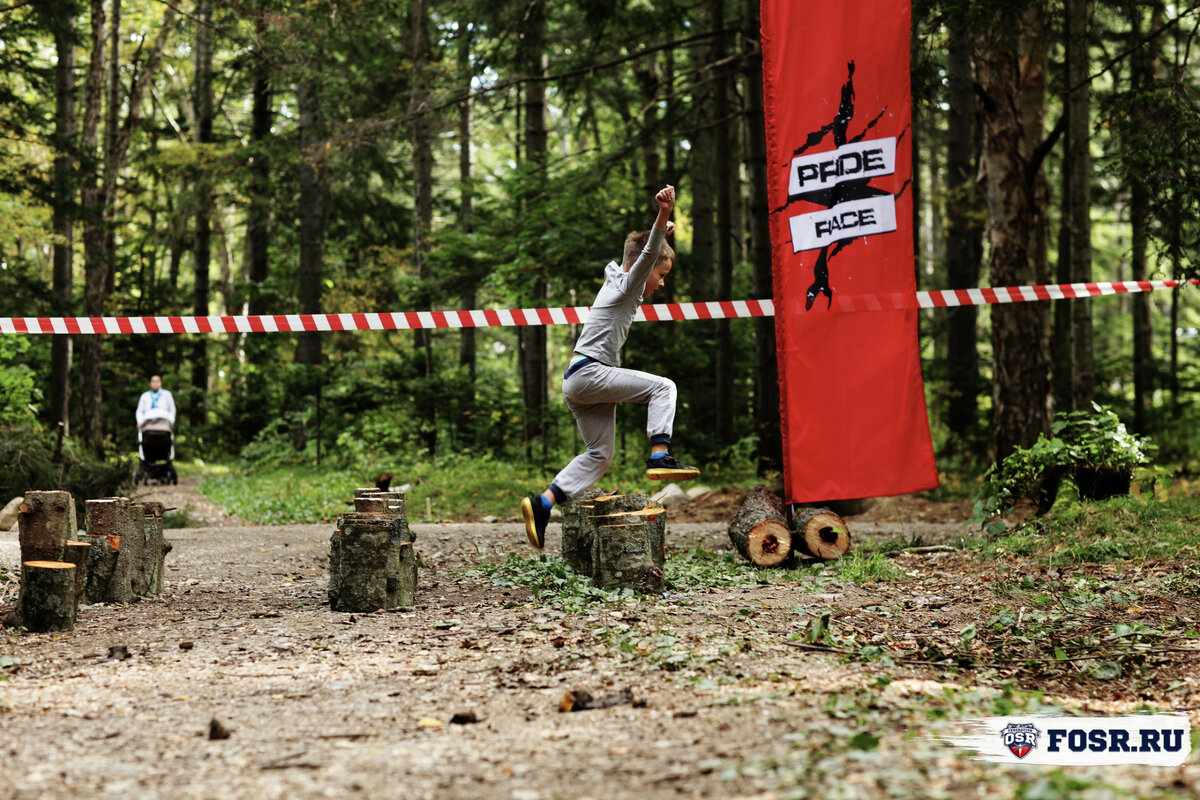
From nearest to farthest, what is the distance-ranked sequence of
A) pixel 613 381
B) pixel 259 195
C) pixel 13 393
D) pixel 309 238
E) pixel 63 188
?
pixel 613 381
pixel 13 393
pixel 63 188
pixel 309 238
pixel 259 195

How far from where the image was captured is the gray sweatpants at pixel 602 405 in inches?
249

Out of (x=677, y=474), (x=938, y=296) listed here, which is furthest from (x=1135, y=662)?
(x=938, y=296)

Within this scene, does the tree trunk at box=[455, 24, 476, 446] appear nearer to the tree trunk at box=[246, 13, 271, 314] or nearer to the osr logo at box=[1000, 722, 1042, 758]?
the tree trunk at box=[246, 13, 271, 314]

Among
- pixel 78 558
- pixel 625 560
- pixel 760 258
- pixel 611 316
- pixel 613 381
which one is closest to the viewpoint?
pixel 78 558

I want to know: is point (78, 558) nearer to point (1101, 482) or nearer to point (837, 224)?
point (837, 224)

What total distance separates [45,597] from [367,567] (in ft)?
5.90

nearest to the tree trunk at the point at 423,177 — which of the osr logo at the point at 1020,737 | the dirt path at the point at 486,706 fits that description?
the dirt path at the point at 486,706

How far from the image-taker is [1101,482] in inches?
359

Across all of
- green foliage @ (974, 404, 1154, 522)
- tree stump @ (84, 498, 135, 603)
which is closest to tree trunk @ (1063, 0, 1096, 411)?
green foliage @ (974, 404, 1154, 522)

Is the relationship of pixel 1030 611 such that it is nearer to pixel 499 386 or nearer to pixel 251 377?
pixel 499 386

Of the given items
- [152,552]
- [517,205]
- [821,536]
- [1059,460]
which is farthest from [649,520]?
[517,205]

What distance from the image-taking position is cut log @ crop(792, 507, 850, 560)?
8.28 meters

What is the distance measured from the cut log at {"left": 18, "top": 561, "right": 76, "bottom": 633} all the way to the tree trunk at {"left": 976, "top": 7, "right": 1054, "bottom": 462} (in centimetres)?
1028

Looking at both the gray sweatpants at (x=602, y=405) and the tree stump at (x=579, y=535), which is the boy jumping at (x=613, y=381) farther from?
the tree stump at (x=579, y=535)
